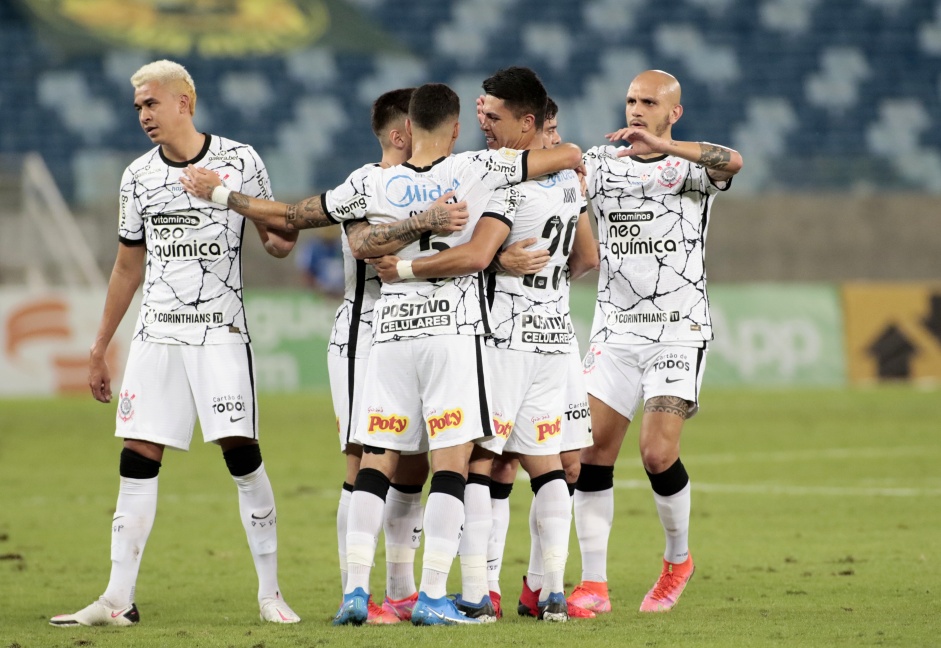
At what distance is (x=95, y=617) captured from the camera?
5766 mm

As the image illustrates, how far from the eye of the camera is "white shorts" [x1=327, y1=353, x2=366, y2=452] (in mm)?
5926

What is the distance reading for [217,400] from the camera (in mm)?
5953

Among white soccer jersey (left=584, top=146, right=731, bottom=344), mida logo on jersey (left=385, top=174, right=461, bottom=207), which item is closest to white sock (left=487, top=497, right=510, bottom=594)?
white soccer jersey (left=584, top=146, right=731, bottom=344)

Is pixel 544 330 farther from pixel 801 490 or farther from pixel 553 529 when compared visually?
pixel 801 490

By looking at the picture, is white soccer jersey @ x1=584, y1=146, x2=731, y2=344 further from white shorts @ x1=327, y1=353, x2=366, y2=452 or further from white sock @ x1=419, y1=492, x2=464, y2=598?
white sock @ x1=419, y1=492, x2=464, y2=598

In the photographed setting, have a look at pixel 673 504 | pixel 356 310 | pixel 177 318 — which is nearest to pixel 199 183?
pixel 177 318

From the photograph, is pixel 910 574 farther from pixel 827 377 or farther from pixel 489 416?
pixel 827 377

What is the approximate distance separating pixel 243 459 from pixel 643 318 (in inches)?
74.7

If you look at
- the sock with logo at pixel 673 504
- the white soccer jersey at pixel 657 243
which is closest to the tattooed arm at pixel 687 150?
the white soccer jersey at pixel 657 243

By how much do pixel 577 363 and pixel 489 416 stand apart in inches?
25.7

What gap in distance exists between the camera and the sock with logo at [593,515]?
6.18 metres

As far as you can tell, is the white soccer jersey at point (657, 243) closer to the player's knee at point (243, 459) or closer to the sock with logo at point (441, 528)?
the sock with logo at point (441, 528)

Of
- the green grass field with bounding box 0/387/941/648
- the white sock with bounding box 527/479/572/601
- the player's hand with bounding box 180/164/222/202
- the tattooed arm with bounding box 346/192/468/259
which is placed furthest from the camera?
the player's hand with bounding box 180/164/222/202

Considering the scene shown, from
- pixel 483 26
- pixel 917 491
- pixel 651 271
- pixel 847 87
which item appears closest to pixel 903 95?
pixel 847 87
